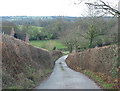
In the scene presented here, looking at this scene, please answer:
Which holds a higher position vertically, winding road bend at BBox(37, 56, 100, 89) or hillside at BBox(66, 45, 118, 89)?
hillside at BBox(66, 45, 118, 89)

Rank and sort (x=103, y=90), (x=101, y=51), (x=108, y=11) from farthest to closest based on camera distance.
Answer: (x=101, y=51), (x=108, y=11), (x=103, y=90)

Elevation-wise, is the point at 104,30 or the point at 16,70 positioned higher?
the point at 104,30

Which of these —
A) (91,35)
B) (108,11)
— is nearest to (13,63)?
(108,11)

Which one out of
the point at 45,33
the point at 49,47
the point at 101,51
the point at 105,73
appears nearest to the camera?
the point at 105,73

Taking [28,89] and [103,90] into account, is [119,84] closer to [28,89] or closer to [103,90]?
[103,90]

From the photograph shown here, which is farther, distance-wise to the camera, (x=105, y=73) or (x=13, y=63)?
(x=105, y=73)

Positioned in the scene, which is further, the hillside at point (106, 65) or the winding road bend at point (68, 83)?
the hillside at point (106, 65)

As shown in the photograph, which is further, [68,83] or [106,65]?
[106,65]

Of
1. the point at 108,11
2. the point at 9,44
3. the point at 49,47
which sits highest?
the point at 108,11

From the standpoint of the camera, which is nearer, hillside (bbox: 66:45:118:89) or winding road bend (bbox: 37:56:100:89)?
winding road bend (bbox: 37:56:100:89)

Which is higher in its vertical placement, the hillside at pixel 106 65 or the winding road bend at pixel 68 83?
the hillside at pixel 106 65

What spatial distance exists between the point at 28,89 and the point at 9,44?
5.10 m

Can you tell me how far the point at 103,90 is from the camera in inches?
360

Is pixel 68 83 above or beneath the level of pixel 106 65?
beneath
